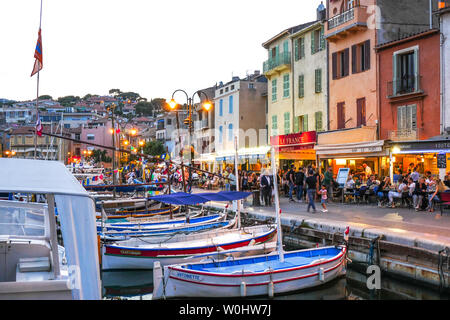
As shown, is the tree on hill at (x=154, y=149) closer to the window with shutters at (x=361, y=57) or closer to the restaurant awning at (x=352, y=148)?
the restaurant awning at (x=352, y=148)

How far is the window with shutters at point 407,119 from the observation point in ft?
80.1

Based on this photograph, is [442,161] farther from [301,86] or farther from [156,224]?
[301,86]

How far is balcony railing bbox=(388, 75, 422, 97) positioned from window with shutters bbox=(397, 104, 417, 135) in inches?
32.3

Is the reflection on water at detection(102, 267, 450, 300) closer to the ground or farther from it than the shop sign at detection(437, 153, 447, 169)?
closer to the ground

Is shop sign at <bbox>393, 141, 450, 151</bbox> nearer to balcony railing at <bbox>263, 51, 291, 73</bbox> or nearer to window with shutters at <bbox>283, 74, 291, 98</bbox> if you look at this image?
window with shutters at <bbox>283, 74, 291, 98</bbox>

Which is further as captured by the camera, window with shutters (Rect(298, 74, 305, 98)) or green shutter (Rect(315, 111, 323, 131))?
window with shutters (Rect(298, 74, 305, 98))

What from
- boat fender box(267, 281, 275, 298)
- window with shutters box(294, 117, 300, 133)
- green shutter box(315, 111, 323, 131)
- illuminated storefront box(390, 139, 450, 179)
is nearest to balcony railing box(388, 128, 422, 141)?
illuminated storefront box(390, 139, 450, 179)

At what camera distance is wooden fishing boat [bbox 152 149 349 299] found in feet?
37.8

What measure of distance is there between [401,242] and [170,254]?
686 centimetres

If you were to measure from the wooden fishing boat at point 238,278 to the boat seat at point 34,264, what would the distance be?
5.29 metres

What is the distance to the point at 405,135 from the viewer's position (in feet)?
80.5

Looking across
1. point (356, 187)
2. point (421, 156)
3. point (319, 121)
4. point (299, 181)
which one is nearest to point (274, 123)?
point (319, 121)

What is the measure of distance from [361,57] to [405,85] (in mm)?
4342
